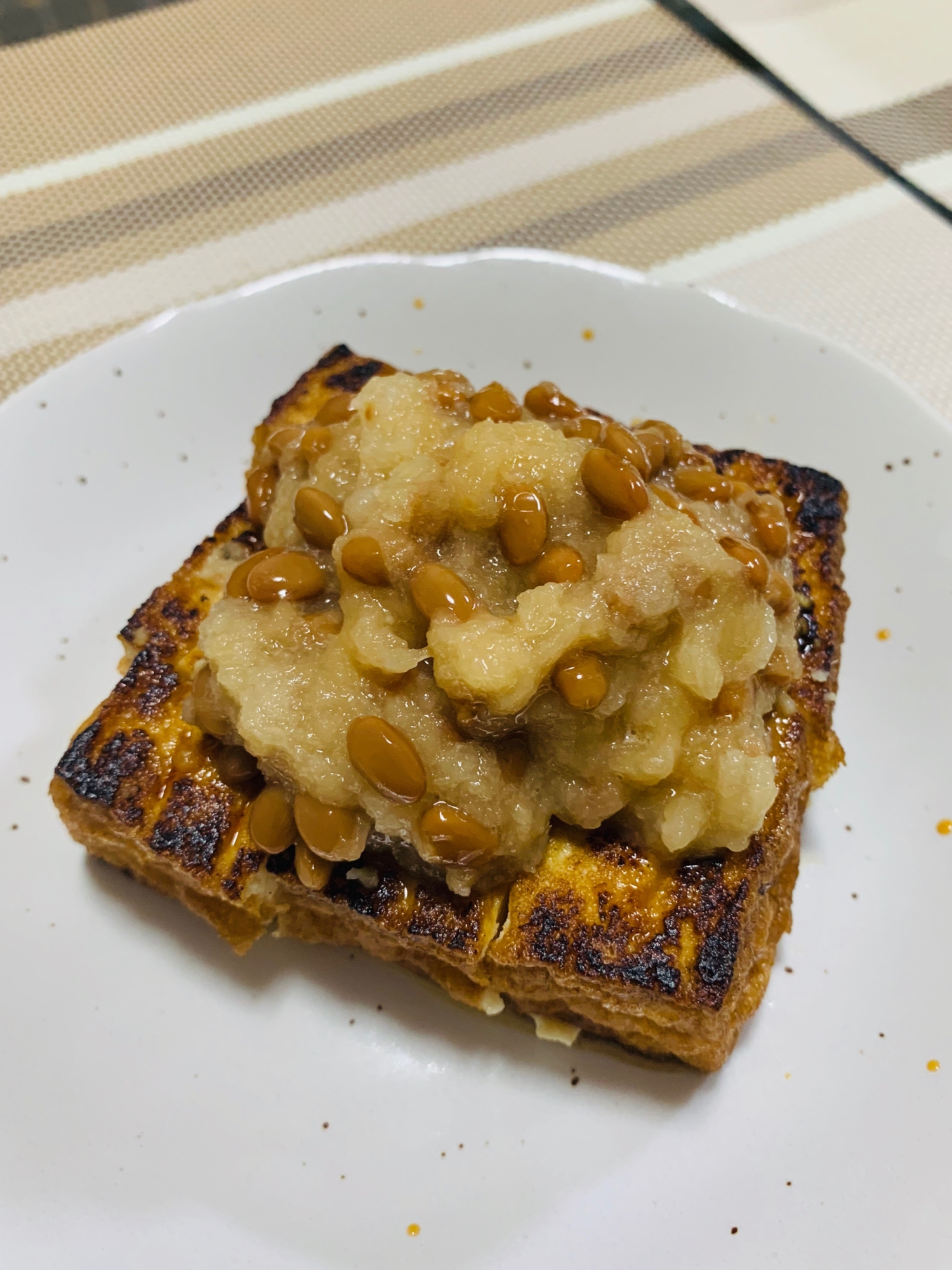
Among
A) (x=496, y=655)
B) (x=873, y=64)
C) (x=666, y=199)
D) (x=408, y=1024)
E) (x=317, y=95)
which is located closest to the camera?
(x=496, y=655)

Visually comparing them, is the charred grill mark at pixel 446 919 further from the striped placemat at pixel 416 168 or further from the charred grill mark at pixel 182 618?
the striped placemat at pixel 416 168

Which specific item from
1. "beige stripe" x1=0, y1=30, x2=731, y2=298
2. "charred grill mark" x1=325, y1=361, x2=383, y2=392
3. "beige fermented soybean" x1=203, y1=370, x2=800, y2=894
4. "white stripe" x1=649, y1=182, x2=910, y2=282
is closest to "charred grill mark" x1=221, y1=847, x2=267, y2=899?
"beige fermented soybean" x1=203, y1=370, x2=800, y2=894

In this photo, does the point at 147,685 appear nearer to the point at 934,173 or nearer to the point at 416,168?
the point at 416,168

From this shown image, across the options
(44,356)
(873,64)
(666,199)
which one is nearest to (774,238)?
(666,199)

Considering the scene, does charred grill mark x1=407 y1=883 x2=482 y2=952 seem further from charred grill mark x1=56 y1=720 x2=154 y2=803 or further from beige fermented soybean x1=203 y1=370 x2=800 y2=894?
charred grill mark x1=56 y1=720 x2=154 y2=803

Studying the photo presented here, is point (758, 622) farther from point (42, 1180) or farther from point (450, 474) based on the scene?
point (42, 1180)
